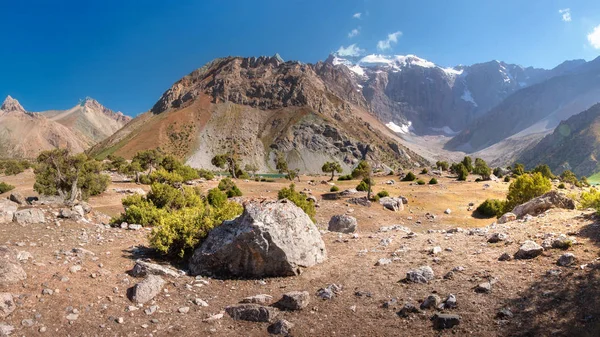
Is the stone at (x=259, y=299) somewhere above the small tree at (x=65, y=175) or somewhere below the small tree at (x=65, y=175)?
below

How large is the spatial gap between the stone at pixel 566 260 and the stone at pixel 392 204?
28924 millimetres

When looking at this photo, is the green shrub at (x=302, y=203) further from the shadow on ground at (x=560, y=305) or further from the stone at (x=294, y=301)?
the shadow on ground at (x=560, y=305)

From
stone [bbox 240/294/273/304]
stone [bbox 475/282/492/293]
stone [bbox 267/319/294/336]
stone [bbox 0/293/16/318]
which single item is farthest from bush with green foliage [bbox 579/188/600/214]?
stone [bbox 0/293/16/318]

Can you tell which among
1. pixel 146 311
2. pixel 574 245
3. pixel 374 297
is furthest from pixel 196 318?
pixel 574 245

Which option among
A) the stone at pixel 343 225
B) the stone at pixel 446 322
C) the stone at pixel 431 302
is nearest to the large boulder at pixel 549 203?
the stone at pixel 343 225

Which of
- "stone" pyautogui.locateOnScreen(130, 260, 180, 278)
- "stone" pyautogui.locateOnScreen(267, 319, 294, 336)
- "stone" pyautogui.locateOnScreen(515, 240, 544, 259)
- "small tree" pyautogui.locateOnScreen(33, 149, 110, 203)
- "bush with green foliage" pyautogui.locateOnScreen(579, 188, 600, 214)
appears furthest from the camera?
"small tree" pyautogui.locateOnScreen(33, 149, 110, 203)

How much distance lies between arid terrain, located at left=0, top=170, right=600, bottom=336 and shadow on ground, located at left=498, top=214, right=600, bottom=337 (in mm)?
22

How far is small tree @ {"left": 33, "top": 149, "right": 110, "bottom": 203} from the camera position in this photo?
106ft

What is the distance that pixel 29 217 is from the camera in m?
16.3

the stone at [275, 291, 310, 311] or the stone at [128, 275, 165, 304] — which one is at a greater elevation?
the stone at [128, 275, 165, 304]

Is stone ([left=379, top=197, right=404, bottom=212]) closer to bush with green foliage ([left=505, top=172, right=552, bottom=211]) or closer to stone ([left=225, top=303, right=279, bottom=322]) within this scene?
bush with green foliage ([left=505, top=172, right=552, bottom=211])

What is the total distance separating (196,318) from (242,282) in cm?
245

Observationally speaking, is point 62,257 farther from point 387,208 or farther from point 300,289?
point 387,208

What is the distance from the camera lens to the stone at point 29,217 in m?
16.0
